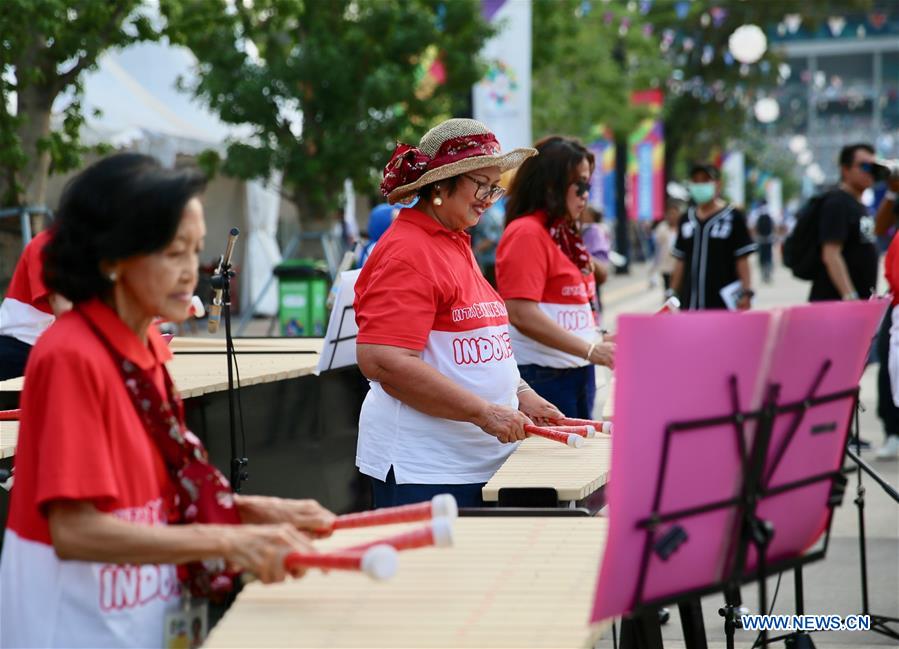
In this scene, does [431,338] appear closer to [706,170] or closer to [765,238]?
[706,170]

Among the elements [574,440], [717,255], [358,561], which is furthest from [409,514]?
[717,255]

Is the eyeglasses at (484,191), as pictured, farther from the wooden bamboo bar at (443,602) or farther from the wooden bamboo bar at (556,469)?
the wooden bamboo bar at (443,602)

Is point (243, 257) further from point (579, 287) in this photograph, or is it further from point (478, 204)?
point (478, 204)

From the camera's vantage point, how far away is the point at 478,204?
4188 millimetres

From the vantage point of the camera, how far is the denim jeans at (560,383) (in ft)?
19.3

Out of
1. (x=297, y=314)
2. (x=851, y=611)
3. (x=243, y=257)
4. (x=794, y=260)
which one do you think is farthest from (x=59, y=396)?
(x=243, y=257)

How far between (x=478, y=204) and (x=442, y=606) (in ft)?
6.05

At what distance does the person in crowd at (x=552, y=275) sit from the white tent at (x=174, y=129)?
6665mm

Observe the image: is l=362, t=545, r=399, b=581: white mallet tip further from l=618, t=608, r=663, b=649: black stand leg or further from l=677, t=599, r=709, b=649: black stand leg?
l=677, t=599, r=709, b=649: black stand leg

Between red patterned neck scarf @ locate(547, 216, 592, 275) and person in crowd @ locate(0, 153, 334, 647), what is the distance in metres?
3.18

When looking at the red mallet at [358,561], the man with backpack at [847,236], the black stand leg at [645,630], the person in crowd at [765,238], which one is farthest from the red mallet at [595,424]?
the person in crowd at [765,238]

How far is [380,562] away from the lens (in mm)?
2287

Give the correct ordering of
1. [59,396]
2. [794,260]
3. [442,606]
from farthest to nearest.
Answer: [794,260] → [442,606] → [59,396]

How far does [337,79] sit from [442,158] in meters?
11.3
